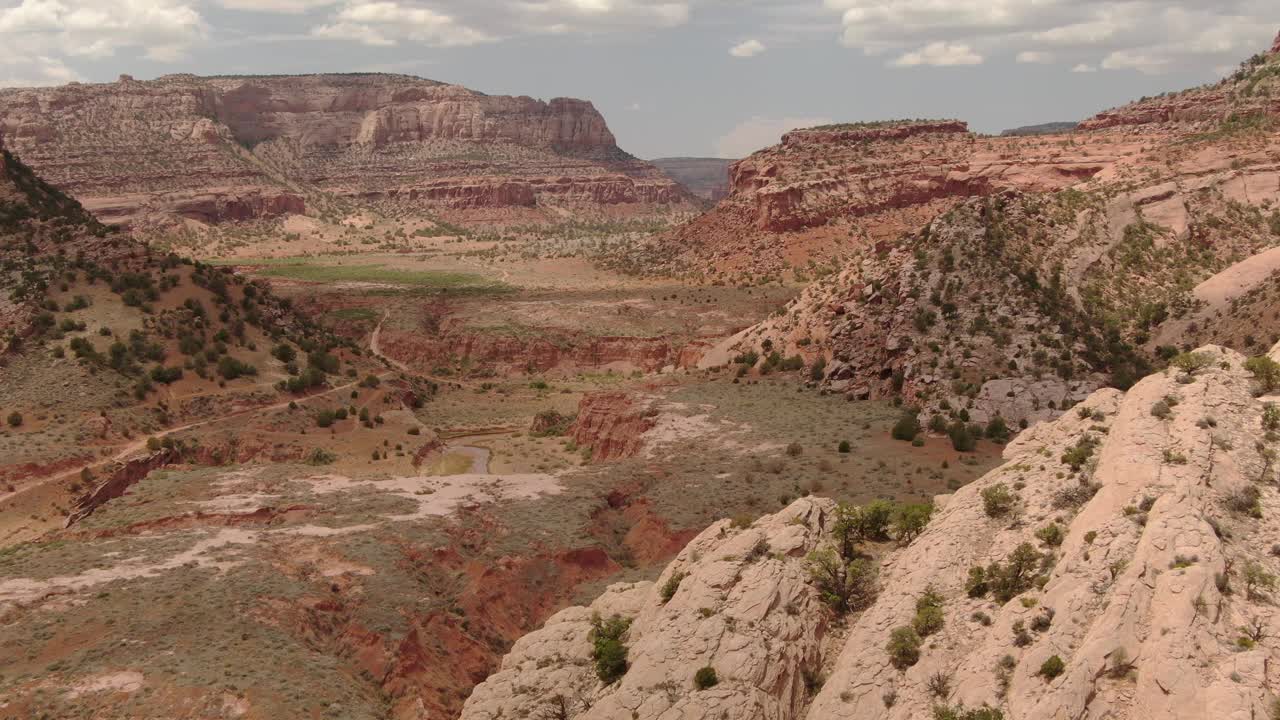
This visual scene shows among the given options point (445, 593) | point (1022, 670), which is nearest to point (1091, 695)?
point (1022, 670)

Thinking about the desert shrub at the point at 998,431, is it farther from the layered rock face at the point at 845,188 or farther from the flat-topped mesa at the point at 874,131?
the flat-topped mesa at the point at 874,131

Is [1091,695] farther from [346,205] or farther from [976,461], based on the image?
[346,205]

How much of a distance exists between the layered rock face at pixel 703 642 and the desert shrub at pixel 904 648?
1.84 metres

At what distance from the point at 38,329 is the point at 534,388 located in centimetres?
2902

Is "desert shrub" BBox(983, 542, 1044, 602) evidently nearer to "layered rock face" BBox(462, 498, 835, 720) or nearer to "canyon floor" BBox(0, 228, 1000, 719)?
"layered rock face" BBox(462, 498, 835, 720)

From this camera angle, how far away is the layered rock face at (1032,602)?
43.9 feet

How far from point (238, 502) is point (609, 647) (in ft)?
56.0

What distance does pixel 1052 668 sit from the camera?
46.1 feet

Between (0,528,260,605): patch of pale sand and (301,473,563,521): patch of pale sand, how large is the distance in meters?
5.07

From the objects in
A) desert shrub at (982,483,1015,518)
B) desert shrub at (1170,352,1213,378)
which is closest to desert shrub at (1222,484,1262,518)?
desert shrub at (1170,352,1213,378)

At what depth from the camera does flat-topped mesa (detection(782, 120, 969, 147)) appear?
364 ft

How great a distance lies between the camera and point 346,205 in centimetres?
18588

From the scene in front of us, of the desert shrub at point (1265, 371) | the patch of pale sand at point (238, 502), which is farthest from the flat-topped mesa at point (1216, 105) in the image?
the patch of pale sand at point (238, 502)

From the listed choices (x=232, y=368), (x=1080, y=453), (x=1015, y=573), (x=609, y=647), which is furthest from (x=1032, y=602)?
(x=232, y=368)
